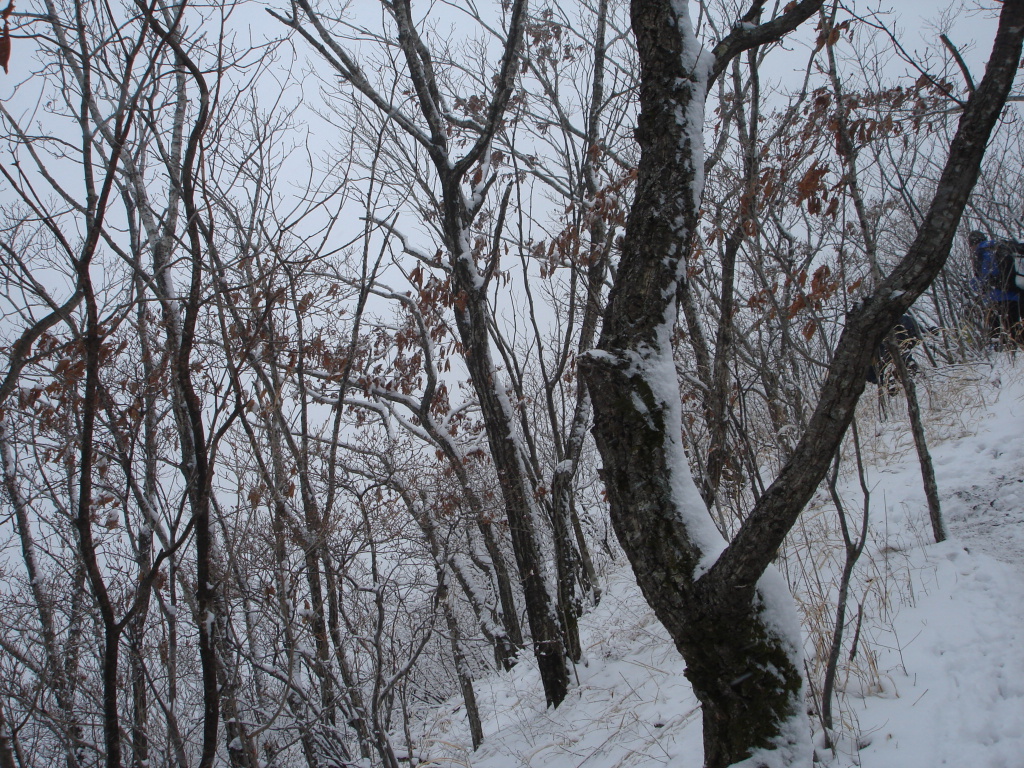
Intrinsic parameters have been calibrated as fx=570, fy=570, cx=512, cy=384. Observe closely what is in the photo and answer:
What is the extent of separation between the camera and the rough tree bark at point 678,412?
5.50 ft

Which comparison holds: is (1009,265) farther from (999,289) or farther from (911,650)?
(911,650)

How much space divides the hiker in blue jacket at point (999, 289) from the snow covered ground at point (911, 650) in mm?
1098

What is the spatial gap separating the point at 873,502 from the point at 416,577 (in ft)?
14.8

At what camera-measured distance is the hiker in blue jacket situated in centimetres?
631

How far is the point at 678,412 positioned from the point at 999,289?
742cm

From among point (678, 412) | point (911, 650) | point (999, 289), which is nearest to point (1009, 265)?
point (999, 289)

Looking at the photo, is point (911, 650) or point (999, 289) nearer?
point (911, 650)

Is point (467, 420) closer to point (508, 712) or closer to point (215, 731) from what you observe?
point (508, 712)

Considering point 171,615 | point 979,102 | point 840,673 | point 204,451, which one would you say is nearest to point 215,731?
point 204,451

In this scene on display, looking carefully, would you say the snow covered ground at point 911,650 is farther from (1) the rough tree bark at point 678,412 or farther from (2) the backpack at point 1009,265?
(2) the backpack at point 1009,265

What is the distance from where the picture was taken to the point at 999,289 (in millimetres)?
6984

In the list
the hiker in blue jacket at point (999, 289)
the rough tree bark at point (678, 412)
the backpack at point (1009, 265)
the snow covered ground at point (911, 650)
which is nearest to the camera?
the rough tree bark at point (678, 412)

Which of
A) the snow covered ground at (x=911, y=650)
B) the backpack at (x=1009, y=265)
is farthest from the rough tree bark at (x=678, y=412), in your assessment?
the backpack at (x=1009, y=265)

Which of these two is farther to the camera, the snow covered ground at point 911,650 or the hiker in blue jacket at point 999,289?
the hiker in blue jacket at point 999,289
